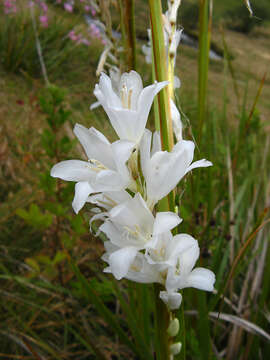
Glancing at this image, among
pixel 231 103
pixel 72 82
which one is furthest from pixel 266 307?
pixel 231 103

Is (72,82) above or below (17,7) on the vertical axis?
below

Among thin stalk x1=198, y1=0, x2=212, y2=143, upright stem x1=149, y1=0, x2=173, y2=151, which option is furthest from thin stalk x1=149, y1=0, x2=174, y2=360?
thin stalk x1=198, y1=0, x2=212, y2=143

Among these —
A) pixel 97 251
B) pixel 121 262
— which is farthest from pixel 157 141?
pixel 97 251

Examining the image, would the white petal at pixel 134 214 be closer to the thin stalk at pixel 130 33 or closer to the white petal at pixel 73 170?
the white petal at pixel 73 170

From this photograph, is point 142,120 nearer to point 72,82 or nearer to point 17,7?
point 72,82

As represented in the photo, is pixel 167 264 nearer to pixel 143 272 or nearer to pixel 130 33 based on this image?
pixel 143 272

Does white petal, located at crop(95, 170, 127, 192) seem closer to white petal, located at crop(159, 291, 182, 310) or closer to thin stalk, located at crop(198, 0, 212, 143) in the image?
white petal, located at crop(159, 291, 182, 310)
